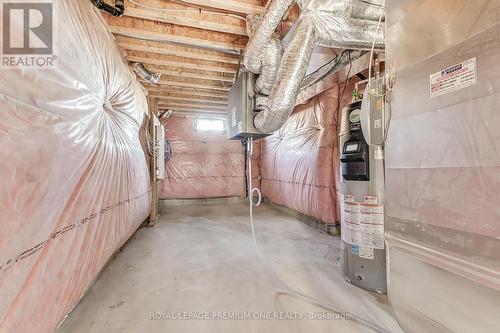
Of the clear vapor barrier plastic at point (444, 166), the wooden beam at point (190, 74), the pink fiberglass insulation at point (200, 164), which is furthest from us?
the pink fiberglass insulation at point (200, 164)

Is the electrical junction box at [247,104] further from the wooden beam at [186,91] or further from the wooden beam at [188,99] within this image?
the wooden beam at [188,99]

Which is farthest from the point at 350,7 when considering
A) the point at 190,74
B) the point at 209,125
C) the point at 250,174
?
the point at 209,125

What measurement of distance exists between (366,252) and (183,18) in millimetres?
2505

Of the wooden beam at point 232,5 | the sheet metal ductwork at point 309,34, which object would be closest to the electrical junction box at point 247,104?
the sheet metal ductwork at point 309,34

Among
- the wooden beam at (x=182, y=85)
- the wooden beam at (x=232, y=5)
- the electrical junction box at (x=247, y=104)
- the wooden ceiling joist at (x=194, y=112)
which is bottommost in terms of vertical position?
the electrical junction box at (x=247, y=104)

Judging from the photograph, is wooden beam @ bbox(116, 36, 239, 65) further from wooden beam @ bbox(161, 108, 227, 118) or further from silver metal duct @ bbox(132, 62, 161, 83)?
wooden beam @ bbox(161, 108, 227, 118)

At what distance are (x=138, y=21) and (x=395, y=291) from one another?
2843 millimetres

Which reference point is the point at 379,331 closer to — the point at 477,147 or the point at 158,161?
the point at 477,147

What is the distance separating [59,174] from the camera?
1108 mm

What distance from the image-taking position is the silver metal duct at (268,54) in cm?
192

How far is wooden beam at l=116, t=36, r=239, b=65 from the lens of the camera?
239 centimetres

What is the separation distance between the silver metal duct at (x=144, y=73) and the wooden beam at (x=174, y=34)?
68cm

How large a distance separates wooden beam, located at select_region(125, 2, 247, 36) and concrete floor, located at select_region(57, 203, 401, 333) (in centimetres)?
228

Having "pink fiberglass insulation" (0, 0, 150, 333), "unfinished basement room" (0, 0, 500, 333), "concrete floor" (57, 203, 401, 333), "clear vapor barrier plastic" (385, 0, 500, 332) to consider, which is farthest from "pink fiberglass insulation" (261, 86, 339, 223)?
"pink fiberglass insulation" (0, 0, 150, 333)
